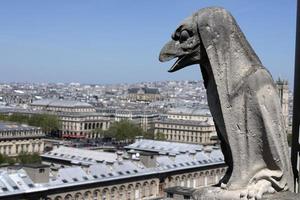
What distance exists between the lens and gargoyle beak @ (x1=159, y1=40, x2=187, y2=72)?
541 cm

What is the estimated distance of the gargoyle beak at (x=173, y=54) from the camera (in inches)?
213

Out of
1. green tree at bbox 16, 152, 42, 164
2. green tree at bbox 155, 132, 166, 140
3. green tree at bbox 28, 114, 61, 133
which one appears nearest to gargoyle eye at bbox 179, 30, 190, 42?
green tree at bbox 16, 152, 42, 164

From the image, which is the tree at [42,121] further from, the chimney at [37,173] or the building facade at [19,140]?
the chimney at [37,173]

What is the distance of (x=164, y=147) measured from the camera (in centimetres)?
6944

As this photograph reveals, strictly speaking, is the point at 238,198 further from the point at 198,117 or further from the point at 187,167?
the point at 198,117

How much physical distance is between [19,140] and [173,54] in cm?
9052

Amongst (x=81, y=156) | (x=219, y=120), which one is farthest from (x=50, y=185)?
(x=219, y=120)

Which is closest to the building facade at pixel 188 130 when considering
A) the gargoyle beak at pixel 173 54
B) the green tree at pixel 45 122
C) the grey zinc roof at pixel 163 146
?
the green tree at pixel 45 122

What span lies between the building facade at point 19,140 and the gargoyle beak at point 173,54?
87428 mm

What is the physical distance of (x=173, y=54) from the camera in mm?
5449

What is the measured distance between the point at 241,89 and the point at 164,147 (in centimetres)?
6441

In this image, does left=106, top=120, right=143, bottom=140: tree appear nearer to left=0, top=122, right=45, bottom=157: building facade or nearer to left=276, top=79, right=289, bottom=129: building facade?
left=0, top=122, right=45, bottom=157: building facade

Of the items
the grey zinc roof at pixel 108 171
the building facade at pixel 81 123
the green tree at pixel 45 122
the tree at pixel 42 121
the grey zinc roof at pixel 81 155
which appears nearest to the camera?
the grey zinc roof at pixel 108 171

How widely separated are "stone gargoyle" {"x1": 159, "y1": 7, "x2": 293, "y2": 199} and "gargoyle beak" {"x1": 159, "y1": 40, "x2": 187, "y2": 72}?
4cm
